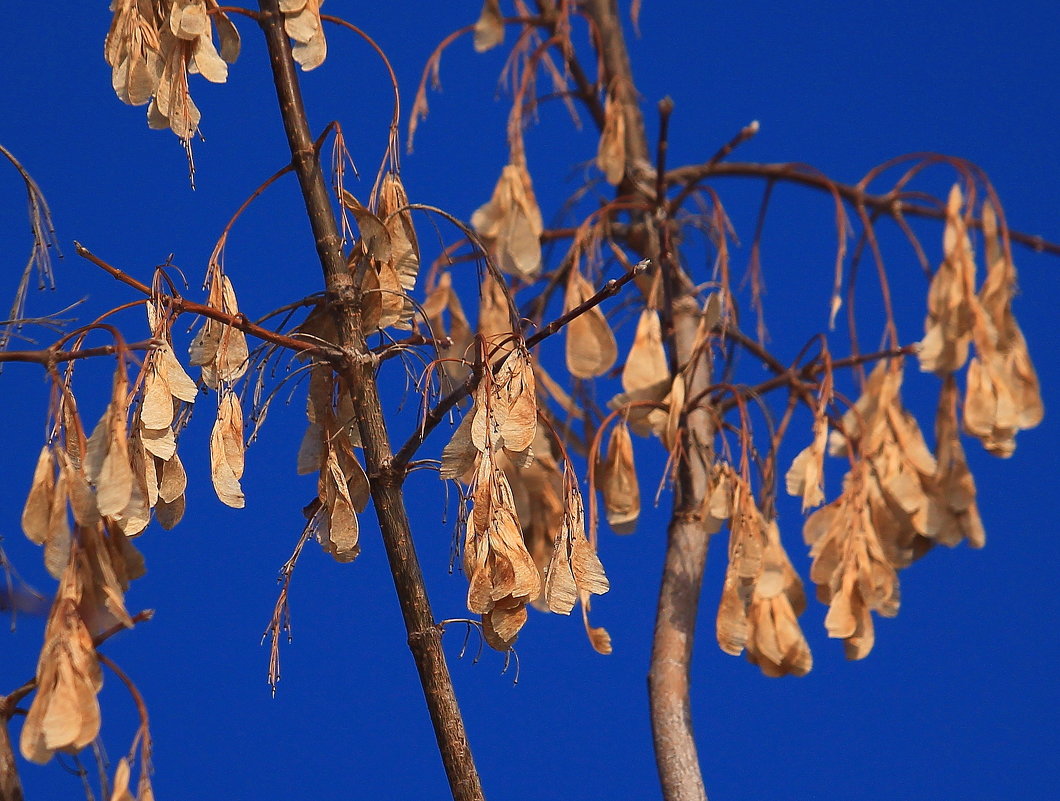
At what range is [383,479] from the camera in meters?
0.65

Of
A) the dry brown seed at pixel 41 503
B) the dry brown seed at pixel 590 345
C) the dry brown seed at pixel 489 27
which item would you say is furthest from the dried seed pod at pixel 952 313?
the dry brown seed at pixel 41 503

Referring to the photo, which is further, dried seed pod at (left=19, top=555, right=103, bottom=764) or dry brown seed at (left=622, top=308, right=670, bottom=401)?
dry brown seed at (left=622, top=308, right=670, bottom=401)

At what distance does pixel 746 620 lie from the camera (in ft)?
2.87

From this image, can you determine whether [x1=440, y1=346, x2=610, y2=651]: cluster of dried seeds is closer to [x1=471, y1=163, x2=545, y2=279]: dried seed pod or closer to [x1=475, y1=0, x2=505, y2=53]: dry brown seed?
[x1=471, y1=163, x2=545, y2=279]: dried seed pod

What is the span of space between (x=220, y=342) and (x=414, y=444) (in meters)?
0.11

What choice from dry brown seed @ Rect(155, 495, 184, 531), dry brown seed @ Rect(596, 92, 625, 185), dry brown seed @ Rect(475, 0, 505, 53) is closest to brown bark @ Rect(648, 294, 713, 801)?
dry brown seed @ Rect(596, 92, 625, 185)

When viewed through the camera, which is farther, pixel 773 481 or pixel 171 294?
pixel 773 481

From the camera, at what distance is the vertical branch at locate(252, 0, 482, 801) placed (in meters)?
0.65

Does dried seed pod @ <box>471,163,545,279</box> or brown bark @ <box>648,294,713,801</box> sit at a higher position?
dried seed pod @ <box>471,163,545,279</box>

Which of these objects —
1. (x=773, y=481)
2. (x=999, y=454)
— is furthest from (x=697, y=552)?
(x=999, y=454)

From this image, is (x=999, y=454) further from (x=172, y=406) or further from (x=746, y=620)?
(x=172, y=406)

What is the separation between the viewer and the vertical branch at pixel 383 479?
647 mm

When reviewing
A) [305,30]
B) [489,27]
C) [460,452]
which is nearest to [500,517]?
[460,452]

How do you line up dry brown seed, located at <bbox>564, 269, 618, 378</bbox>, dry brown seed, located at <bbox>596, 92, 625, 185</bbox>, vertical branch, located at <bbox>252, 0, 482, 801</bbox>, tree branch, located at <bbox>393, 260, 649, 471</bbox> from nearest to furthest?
tree branch, located at <bbox>393, 260, 649, 471</bbox> < vertical branch, located at <bbox>252, 0, 482, 801</bbox> < dry brown seed, located at <bbox>564, 269, 618, 378</bbox> < dry brown seed, located at <bbox>596, 92, 625, 185</bbox>
